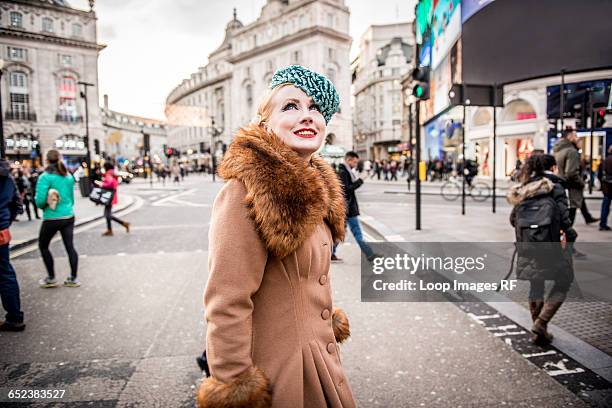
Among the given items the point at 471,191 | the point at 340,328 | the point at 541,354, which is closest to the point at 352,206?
the point at 541,354

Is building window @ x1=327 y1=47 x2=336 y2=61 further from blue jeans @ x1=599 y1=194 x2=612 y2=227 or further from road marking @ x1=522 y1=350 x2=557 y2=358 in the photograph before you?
road marking @ x1=522 y1=350 x2=557 y2=358

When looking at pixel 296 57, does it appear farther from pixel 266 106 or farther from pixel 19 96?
pixel 266 106

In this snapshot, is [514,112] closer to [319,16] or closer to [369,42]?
[319,16]

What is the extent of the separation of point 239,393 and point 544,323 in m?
3.39

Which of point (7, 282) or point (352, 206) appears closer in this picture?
point (7, 282)

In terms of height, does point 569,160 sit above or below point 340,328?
above

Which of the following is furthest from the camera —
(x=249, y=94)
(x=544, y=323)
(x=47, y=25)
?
(x=249, y=94)

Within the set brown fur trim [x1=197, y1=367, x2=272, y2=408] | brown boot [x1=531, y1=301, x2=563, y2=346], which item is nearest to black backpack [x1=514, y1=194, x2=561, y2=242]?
brown boot [x1=531, y1=301, x2=563, y2=346]

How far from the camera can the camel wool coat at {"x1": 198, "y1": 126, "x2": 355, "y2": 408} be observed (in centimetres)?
142

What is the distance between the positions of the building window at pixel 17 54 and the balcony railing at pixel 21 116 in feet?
22.0

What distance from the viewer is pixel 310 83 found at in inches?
65.9

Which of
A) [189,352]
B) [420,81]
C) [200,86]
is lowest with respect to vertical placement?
[189,352]

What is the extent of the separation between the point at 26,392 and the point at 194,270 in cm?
378

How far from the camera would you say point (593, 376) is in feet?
10.6
